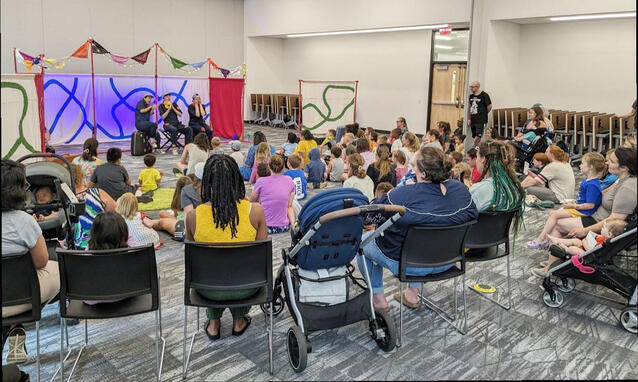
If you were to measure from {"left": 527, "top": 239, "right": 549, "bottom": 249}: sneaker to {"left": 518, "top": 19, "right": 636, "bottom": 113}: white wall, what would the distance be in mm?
7170

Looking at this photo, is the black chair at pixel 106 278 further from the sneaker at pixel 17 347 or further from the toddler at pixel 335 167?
the toddler at pixel 335 167

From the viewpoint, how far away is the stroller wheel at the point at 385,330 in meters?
3.25

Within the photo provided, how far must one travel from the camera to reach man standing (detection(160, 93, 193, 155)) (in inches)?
460

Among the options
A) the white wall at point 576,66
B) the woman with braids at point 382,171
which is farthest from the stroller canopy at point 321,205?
the white wall at point 576,66

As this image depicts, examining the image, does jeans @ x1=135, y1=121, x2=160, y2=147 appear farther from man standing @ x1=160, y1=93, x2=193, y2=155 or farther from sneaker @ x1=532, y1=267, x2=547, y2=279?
sneaker @ x1=532, y1=267, x2=547, y2=279

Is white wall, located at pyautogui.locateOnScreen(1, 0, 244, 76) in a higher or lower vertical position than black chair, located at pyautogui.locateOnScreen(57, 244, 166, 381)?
higher

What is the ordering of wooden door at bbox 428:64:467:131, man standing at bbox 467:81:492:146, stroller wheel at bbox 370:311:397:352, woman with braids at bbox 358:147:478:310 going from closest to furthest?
stroller wheel at bbox 370:311:397:352 < woman with braids at bbox 358:147:478:310 < man standing at bbox 467:81:492:146 < wooden door at bbox 428:64:467:131

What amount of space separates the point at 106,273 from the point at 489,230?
2543mm

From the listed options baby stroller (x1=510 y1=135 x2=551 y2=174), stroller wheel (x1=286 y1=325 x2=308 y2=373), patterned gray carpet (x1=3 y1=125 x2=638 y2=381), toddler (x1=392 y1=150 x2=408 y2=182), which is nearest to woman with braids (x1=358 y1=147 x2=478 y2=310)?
patterned gray carpet (x1=3 y1=125 x2=638 y2=381)

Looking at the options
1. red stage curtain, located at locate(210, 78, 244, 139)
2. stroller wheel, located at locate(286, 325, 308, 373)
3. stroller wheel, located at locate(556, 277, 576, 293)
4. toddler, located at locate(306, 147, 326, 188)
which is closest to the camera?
stroller wheel, located at locate(286, 325, 308, 373)

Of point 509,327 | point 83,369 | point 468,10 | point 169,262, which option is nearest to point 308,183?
point 169,262

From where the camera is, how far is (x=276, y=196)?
5.75m

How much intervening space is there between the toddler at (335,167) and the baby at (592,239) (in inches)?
164

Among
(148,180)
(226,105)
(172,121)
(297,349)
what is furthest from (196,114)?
(297,349)
